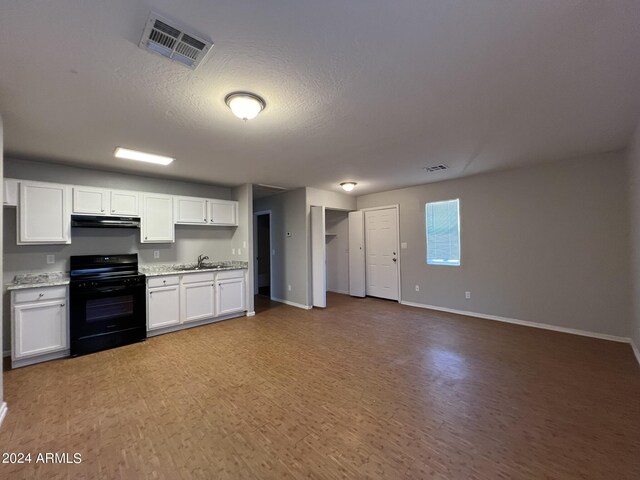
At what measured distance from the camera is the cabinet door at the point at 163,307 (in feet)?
13.1

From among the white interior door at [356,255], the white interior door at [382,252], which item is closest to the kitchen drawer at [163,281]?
the white interior door at [356,255]

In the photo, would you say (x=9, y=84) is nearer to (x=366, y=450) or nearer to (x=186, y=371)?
(x=186, y=371)

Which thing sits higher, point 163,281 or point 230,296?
point 163,281

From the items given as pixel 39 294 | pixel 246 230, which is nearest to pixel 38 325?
pixel 39 294

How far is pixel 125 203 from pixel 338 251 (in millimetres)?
4780

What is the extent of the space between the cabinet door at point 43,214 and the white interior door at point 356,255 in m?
5.27

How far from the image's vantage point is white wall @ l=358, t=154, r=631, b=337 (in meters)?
3.64

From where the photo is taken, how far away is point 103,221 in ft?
12.5

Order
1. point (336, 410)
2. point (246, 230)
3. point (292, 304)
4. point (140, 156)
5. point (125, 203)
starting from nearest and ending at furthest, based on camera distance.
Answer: point (336, 410), point (140, 156), point (125, 203), point (246, 230), point (292, 304)

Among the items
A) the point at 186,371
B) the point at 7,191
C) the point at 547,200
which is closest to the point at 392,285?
the point at 547,200

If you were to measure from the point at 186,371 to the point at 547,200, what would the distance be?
5429 mm

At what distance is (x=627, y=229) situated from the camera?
3514mm

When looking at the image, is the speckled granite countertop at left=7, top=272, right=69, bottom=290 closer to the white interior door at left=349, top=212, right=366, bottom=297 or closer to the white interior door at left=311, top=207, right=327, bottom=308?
the white interior door at left=311, top=207, right=327, bottom=308

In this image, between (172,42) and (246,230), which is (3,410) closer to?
(172,42)
